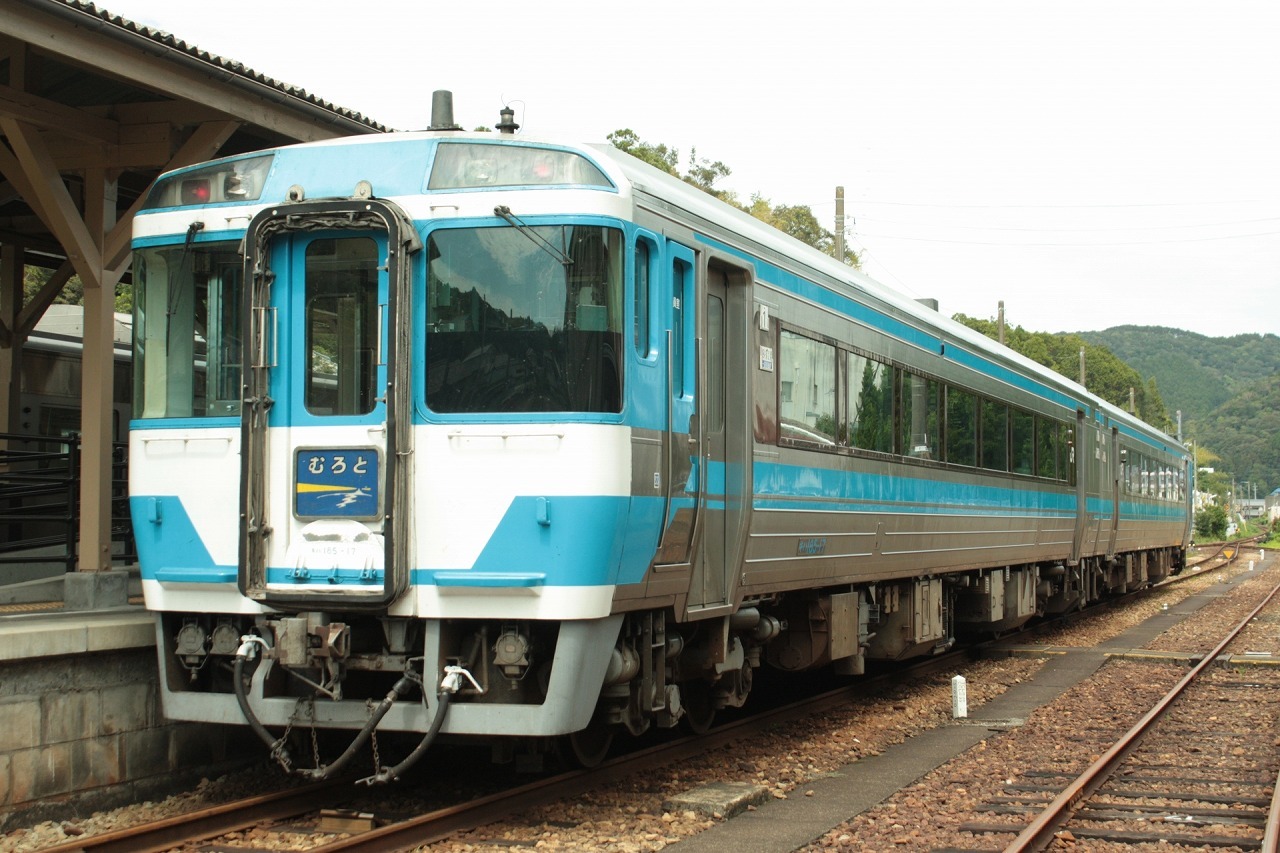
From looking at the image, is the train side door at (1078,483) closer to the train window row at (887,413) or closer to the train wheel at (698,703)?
the train window row at (887,413)

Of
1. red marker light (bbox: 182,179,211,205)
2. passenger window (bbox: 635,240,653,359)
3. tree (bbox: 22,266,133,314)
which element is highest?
tree (bbox: 22,266,133,314)

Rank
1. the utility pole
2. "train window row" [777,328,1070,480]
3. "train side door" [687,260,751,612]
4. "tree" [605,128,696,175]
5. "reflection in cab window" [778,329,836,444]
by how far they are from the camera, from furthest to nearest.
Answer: "tree" [605,128,696,175], the utility pole, "train window row" [777,328,1070,480], "reflection in cab window" [778,329,836,444], "train side door" [687,260,751,612]

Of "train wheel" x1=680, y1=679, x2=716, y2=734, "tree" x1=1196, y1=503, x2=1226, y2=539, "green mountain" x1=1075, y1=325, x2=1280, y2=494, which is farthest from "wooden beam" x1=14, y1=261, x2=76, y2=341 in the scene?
"green mountain" x1=1075, y1=325, x2=1280, y2=494

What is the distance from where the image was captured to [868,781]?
8.48 meters

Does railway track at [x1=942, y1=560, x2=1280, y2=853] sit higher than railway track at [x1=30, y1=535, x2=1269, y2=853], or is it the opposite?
railway track at [x1=30, y1=535, x2=1269, y2=853]

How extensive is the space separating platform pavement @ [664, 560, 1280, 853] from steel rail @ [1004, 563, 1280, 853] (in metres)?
0.94

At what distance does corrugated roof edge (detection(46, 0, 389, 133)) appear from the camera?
7992mm

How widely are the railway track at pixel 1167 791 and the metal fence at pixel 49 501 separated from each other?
6.09 meters

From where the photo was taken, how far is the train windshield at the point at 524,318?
6.48m

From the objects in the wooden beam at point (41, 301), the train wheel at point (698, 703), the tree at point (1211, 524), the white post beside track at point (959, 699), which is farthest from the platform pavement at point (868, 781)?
the tree at point (1211, 524)

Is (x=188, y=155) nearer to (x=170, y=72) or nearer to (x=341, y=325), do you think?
(x=170, y=72)

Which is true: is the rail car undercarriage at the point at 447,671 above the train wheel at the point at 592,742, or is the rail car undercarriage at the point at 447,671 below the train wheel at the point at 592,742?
above

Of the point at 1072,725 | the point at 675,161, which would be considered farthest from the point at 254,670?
the point at 675,161

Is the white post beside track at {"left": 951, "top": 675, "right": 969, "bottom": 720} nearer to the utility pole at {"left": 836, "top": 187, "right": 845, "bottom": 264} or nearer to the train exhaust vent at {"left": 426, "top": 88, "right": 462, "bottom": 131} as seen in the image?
the train exhaust vent at {"left": 426, "top": 88, "right": 462, "bottom": 131}
